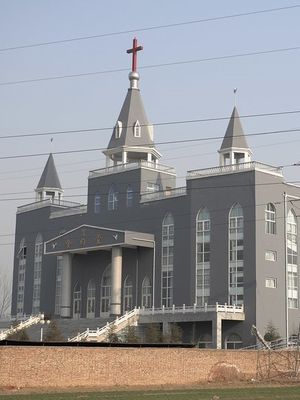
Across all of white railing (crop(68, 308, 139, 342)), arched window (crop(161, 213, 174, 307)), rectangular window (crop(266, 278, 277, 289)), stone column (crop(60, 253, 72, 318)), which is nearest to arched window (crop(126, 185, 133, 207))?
arched window (crop(161, 213, 174, 307))

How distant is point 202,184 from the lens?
68.6 m

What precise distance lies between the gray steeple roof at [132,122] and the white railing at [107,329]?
1849 cm

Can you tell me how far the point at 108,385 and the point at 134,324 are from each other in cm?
3159

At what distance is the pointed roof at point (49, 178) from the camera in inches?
3519

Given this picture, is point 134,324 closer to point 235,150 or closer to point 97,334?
point 97,334

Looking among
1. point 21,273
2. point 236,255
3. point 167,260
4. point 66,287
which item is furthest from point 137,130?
point 21,273

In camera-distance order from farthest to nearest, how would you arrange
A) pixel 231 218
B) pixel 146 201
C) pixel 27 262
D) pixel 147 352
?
pixel 27 262 → pixel 146 201 → pixel 231 218 → pixel 147 352

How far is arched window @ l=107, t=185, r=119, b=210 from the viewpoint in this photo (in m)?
77.2

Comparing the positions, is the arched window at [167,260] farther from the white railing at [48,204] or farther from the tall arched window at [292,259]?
the white railing at [48,204]

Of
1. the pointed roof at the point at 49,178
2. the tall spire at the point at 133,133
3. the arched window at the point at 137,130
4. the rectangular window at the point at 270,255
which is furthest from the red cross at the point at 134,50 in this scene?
the rectangular window at the point at 270,255

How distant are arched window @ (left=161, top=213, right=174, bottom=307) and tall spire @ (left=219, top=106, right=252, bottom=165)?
7.51m

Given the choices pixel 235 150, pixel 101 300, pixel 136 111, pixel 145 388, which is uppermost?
pixel 136 111

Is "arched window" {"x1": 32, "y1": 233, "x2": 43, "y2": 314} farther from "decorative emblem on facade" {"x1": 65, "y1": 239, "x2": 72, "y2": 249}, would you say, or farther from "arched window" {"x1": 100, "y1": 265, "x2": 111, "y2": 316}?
"arched window" {"x1": 100, "y1": 265, "x2": 111, "y2": 316}

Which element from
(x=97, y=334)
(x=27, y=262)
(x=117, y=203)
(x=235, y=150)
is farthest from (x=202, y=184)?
(x=27, y=262)
